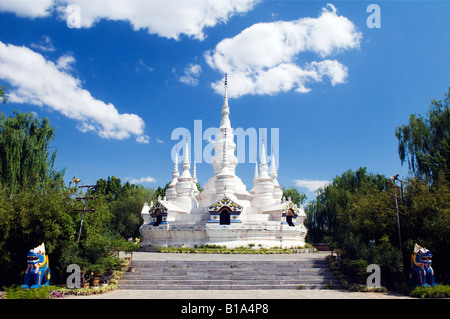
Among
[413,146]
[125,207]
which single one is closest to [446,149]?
[413,146]

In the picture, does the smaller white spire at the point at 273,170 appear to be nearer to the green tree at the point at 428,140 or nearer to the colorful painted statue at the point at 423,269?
the green tree at the point at 428,140

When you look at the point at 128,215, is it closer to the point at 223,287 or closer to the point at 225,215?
the point at 225,215

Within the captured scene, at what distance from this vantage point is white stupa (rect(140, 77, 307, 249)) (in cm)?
2962

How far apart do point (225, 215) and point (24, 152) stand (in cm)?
1628

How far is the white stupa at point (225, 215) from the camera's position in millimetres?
29625

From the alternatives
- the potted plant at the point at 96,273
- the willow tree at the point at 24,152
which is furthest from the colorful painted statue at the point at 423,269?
the willow tree at the point at 24,152

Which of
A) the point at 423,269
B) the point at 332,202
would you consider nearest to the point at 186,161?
the point at 332,202

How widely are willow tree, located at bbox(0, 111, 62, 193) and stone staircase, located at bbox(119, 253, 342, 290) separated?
10774mm

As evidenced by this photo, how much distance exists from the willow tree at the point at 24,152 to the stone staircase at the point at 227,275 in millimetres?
10774

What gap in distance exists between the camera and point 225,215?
30.3m

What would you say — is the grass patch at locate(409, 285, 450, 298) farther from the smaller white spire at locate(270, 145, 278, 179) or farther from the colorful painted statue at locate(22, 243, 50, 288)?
the smaller white spire at locate(270, 145, 278, 179)

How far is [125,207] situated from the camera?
5553 centimetres

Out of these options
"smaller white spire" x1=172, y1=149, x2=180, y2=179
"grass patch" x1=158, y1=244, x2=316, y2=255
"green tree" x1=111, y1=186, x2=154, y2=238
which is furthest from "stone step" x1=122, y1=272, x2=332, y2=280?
"green tree" x1=111, y1=186, x2=154, y2=238
